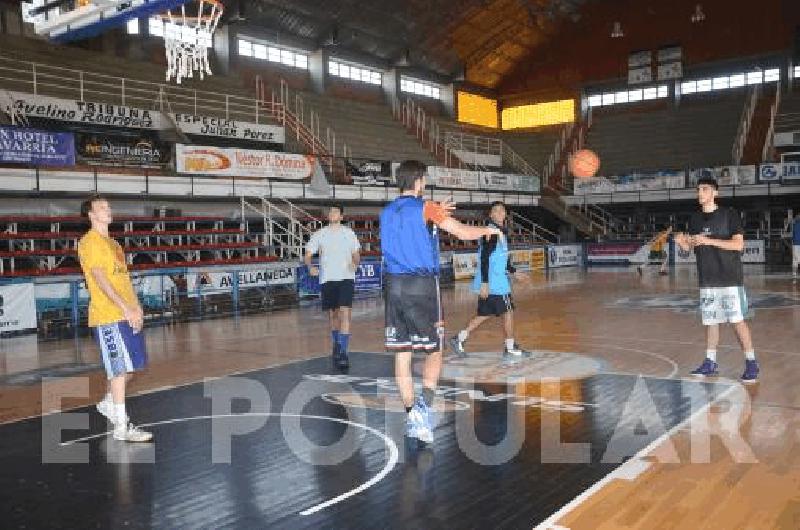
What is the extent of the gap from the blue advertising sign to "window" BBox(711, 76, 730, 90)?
3190 cm

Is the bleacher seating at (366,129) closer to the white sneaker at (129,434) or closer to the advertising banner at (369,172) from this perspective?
the advertising banner at (369,172)

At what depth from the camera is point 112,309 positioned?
5.50m

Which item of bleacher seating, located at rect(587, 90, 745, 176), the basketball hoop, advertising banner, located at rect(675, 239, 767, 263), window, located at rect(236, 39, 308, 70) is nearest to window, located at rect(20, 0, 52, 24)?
the basketball hoop

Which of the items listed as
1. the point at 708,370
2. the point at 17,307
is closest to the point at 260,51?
the point at 17,307

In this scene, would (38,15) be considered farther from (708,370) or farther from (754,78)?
(754,78)

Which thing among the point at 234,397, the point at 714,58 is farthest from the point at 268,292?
the point at 714,58

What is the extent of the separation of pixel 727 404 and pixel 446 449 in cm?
277

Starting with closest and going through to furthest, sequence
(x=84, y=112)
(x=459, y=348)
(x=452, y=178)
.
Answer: (x=459, y=348), (x=84, y=112), (x=452, y=178)

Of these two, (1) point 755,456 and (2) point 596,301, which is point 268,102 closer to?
(2) point 596,301

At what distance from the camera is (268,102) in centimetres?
2753

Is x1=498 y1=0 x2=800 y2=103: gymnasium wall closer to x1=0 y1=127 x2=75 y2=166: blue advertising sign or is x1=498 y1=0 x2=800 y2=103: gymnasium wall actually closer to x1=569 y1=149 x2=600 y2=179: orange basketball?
x1=569 y1=149 x2=600 y2=179: orange basketball

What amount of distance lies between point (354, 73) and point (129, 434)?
104 ft

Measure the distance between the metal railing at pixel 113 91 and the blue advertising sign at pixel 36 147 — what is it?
2.97m

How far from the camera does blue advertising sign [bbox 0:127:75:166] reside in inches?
645
